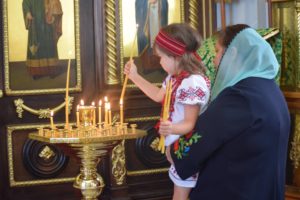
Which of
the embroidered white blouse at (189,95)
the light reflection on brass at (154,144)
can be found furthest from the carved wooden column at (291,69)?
the embroidered white blouse at (189,95)

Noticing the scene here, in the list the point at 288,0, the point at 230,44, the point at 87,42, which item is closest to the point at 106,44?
the point at 87,42

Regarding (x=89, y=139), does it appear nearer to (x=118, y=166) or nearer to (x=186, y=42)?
(x=186, y=42)

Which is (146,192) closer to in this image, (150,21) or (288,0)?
(150,21)

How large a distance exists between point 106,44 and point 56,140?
5.32ft

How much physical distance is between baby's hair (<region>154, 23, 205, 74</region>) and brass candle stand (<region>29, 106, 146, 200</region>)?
0.55 m

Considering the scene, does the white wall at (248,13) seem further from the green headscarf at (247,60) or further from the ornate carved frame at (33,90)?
the green headscarf at (247,60)

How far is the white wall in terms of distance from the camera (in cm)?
483

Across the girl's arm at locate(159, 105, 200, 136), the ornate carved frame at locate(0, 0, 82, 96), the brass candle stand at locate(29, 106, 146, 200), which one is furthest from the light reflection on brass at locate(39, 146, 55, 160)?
the girl's arm at locate(159, 105, 200, 136)

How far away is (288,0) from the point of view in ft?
14.0

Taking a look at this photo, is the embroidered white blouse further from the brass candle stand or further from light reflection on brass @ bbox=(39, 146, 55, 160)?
light reflection on brass @ bbox=(39, 146, 55, 160)

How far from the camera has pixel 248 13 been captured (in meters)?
4.98

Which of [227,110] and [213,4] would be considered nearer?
[227,110]

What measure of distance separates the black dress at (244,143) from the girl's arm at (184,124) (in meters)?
0.19

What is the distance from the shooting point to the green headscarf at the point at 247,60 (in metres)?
2.34
